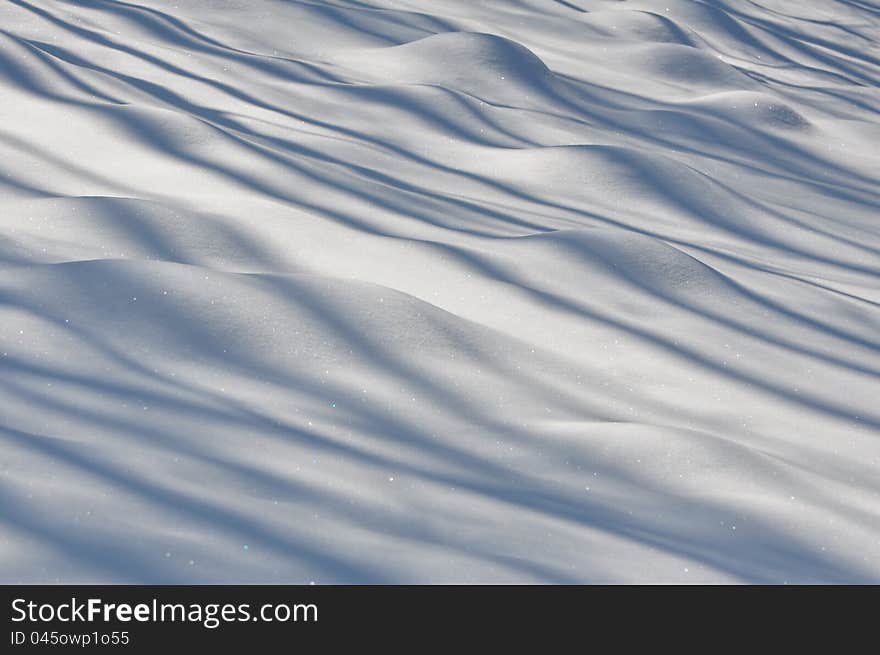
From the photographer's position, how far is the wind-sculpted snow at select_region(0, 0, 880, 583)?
1.58 metres

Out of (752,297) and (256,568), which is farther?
(752,297)

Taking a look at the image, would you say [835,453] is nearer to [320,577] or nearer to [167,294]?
[320,577]

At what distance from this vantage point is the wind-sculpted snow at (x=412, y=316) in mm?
1584

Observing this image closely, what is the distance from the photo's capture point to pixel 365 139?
3.47 m

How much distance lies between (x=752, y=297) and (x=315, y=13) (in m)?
2.55

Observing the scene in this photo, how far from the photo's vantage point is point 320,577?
1438 millimetres

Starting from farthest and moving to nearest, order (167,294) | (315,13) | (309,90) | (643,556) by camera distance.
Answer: (315,13), (309,90), (167,294), (643,556)

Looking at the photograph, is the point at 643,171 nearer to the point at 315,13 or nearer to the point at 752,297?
the point at 752,297

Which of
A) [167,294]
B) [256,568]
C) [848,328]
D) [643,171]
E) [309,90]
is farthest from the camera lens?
[309,90]

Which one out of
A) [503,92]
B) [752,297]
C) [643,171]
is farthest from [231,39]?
[752,297]

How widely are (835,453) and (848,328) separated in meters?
0.67

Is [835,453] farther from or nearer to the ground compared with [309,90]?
nearer to the ground

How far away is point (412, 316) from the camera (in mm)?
2184

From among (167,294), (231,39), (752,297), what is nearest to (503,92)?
(231,39)
